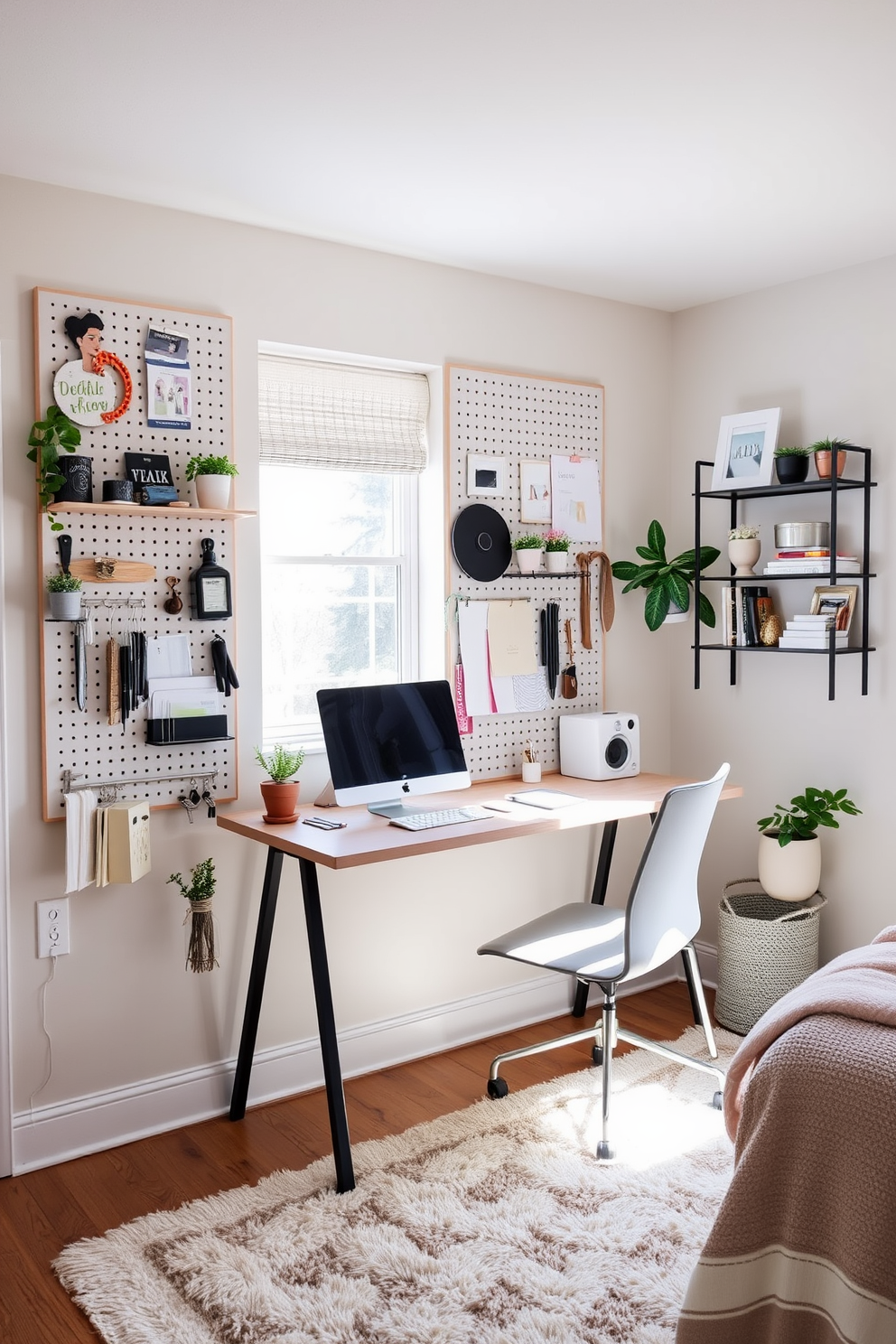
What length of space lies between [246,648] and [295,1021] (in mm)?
1122

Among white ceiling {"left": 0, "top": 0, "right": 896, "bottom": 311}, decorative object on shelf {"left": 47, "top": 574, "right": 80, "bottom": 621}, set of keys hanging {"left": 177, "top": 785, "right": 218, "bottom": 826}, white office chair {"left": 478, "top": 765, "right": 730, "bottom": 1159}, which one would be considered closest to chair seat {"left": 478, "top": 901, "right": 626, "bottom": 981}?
white office chair {"left": 478, "top": 765, "right": 730, "bottom": 1159}

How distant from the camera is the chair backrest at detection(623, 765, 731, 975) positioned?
2.70 meters

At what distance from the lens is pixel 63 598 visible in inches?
107

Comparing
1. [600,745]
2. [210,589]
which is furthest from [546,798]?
[210,589]

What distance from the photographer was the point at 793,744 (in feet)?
12.4

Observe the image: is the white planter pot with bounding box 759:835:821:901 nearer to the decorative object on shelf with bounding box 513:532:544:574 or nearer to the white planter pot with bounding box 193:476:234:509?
the decorative object on shelf with bounding box 513:532:544:574

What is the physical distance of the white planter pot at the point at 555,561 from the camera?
3.67 m

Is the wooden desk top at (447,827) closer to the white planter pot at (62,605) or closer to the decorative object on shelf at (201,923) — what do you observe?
the decorative object on shelf at (201,923)

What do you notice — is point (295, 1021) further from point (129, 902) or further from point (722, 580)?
point (722, 580)

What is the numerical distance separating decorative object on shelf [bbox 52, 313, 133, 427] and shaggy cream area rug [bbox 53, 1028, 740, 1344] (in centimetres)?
197

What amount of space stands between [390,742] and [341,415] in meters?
1.04

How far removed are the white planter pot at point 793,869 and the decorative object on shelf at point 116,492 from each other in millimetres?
2307

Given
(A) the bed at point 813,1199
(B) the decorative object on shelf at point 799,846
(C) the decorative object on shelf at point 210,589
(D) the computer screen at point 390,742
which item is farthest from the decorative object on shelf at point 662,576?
(A) the bed at point 813,1199

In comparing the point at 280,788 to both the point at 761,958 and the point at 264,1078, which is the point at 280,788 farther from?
the point at 761,958
